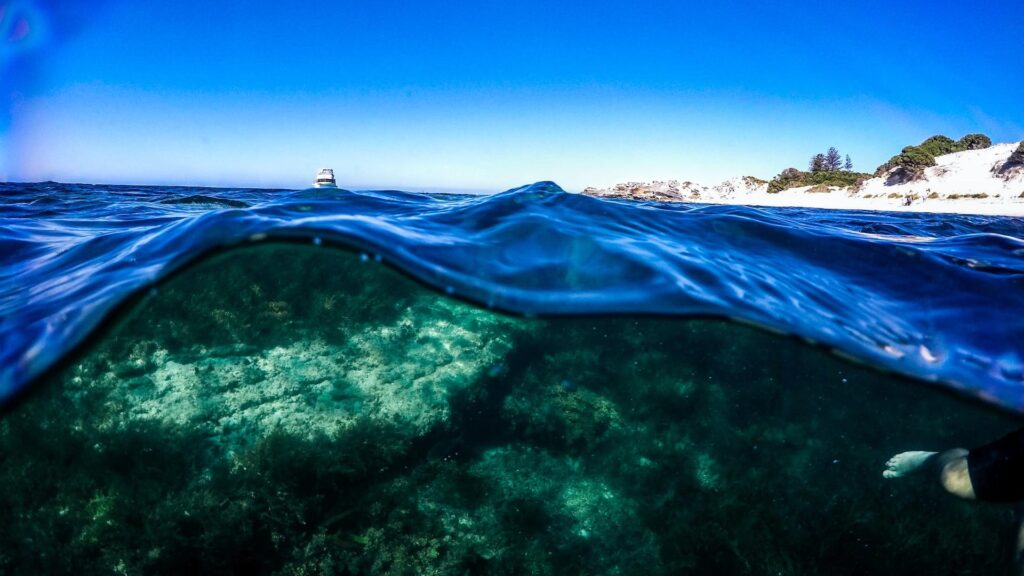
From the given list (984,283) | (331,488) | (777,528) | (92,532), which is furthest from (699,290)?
(92,532)

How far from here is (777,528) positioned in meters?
5.58

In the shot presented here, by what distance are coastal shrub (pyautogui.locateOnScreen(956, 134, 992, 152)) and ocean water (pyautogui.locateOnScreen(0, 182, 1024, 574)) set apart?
4510 cm

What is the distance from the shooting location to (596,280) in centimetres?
405

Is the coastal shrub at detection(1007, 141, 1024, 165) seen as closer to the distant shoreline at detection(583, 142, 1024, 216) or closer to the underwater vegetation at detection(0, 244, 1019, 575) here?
the distant shoreline at detection(583, 142, 1024, 216)

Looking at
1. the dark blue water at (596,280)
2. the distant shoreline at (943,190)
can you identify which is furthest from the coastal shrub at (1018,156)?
the dark blue water at (596,280)

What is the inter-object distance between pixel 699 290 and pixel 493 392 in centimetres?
383

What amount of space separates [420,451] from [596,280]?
11.7 feet

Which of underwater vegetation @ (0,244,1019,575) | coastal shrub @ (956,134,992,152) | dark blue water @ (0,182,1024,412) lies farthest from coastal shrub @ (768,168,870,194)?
dark blue water @ (0,182,1024,412)

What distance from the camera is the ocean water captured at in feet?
13.2

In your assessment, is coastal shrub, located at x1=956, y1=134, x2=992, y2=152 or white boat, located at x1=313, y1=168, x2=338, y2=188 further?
coastal shrub, located at x1=956, y1=134, x2=992, y2=152

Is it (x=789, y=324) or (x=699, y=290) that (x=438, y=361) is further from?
(x=789, y=324)

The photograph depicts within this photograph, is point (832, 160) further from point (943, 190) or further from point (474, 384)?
point (474, 384)

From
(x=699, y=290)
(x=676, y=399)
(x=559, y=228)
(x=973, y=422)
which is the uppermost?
(x=559, y=228)

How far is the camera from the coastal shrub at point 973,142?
3527cm
